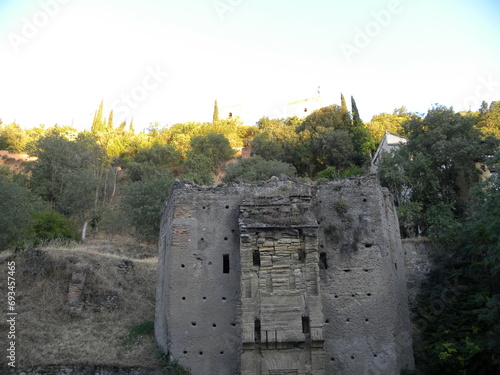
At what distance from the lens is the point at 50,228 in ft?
84.7

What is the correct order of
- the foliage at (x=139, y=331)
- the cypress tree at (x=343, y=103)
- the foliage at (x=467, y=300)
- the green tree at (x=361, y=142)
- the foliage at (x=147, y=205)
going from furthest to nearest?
the cypress tree at (x=343, y=103), the green tree at (x=361, y=142), the foliage at (x=147, y=205), the foliage at (x=139, y=331), the foliage at (x=467, y=300)

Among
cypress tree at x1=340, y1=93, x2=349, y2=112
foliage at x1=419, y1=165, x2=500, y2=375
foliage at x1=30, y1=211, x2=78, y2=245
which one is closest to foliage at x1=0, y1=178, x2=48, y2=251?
foliage at x1=30, y1=211, x2=78, y2=245

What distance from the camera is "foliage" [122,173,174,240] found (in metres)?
29.0

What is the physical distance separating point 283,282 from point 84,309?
28.0ft

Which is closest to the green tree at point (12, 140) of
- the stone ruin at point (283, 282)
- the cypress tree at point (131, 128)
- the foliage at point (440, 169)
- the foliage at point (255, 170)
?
the cypress tree at point (131, 128)

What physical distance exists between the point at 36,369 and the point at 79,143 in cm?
2993

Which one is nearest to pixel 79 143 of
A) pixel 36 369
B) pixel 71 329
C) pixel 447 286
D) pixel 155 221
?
pixel 155 221

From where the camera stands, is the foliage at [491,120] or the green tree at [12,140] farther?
the green tree at [12,140]

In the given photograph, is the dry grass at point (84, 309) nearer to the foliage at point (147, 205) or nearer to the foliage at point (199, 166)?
the foliage at point (147, 205)

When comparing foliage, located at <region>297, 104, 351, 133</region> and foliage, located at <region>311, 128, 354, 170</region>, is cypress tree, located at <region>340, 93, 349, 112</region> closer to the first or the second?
foliage, located at <region>297, 104, 351, 133</region>

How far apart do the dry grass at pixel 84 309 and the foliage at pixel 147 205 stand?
7092mm

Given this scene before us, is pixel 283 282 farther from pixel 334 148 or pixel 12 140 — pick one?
pixel 12 140

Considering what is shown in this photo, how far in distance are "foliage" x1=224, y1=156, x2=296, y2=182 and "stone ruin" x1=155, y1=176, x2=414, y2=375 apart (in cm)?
1834

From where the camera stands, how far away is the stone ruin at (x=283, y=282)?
40.5 feet
